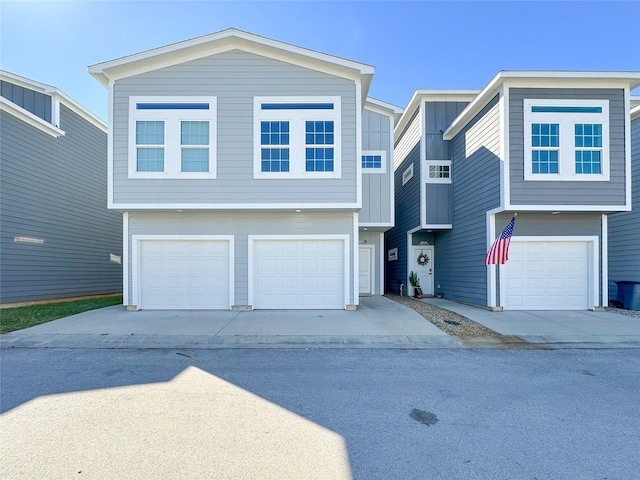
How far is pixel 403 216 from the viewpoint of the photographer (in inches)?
571

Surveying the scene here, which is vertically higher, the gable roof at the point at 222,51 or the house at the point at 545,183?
the gable roof at the point at 222,51

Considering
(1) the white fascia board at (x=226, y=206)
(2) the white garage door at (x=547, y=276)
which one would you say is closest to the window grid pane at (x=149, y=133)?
(1) the white fascia board at (x=226, y=206)

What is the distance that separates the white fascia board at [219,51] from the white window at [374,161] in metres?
3.68

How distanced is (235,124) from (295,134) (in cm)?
168

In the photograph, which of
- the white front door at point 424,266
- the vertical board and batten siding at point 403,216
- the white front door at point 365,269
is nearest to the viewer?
the vertical board and batten siding at point 403,216

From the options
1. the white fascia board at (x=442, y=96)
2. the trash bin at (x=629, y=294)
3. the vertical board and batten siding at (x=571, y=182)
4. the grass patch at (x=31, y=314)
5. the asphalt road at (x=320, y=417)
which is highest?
the white fascia board at (x=442, y=96)

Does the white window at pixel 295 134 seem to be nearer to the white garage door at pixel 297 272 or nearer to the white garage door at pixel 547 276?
the white garage door at pixel 297 272

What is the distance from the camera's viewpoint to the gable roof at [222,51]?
352 inches

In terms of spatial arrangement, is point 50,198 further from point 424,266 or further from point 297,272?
point 424,266

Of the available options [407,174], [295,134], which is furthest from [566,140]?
[295,134]

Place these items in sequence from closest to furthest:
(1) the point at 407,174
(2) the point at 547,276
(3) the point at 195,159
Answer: (3) the point at 195,159 → (2) the point at 547,276 → (1) the point at 407,174

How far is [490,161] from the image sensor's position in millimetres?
9727

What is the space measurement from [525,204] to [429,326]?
454cm

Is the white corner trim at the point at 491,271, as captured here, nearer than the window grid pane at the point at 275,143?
No
